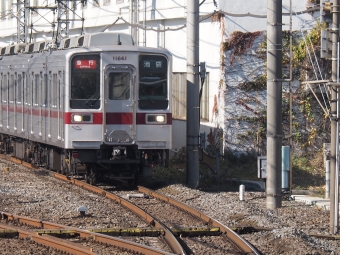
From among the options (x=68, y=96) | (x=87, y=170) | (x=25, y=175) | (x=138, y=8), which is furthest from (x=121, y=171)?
(x=138, y=8)

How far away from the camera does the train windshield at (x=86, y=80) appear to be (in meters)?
15.6

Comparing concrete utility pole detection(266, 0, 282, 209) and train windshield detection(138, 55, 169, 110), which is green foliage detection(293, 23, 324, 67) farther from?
concrete utility pole detection(266, 0, 282, 209)

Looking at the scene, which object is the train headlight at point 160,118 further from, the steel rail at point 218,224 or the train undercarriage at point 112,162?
the steel rail at point 218,224

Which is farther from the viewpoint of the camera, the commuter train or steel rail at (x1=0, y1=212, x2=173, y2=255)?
the commuter train

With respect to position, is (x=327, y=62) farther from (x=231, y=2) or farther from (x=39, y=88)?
(x=39, y=88)

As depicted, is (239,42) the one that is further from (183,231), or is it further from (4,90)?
(183,231)

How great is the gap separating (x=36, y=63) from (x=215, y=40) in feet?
16.7

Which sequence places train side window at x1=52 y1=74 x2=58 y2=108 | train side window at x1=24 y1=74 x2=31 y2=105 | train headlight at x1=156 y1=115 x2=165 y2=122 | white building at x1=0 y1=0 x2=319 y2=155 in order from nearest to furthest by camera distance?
train headlight at x1=156 y1=115 x2=165 y2=122 → train side window at x1=52 y1=74 x2=58 y2=108 → train side window at x1=24 y1=74 x2=31 y2=105 → white building at x1=0 y1=0 x2=319 y2=155

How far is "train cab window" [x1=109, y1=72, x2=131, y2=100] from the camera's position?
51.6 feet

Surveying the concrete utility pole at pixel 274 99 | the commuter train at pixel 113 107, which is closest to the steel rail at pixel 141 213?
the commuter train at pixel 113 107

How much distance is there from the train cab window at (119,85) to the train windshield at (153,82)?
10.2 inches

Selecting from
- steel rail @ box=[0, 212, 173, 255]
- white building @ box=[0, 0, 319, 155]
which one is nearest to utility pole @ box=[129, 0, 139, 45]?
white building @ box=[0, 0, 319, 155]

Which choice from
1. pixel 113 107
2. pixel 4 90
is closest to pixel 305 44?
pixel 113 107

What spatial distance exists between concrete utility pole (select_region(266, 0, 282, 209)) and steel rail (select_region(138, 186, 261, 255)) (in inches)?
62.4
